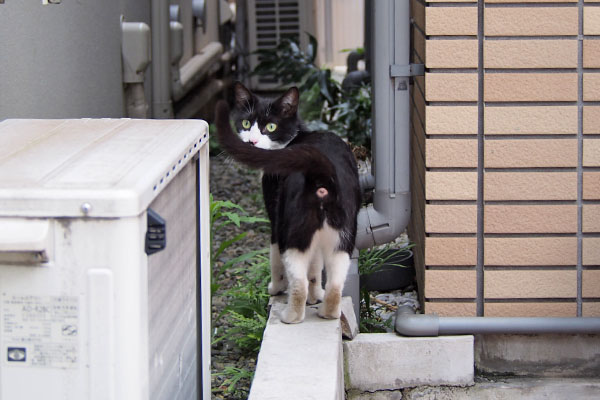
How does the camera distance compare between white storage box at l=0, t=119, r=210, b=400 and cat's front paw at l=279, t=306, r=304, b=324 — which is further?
cat's front paw at l=279, t=306, r=304, b=324

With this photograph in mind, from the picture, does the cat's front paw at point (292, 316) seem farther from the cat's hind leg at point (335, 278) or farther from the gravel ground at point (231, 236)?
the gravel ground at point (231, 236)

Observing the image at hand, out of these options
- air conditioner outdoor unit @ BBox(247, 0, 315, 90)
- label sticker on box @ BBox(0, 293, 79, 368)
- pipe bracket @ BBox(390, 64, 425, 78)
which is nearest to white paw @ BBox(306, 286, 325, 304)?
pipe bracket @ BBox(390, 64, 425, 78)

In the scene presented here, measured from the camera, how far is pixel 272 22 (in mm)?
9930

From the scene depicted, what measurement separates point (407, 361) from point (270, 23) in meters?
7.16

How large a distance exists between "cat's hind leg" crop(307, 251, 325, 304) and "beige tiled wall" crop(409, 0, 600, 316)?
397 mm

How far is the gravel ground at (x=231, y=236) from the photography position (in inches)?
139

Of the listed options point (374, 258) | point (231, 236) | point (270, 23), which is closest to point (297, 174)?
point (374, 258)

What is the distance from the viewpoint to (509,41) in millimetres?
3148

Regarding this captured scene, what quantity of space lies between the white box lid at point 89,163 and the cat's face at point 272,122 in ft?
3.56

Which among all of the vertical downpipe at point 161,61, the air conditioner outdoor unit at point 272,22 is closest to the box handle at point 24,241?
the vertical downpipe at point 161,61

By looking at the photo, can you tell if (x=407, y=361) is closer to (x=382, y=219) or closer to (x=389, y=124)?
(x=382, y=219)

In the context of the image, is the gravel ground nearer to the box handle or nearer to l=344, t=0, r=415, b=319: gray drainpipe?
l=344, t=0, r=415, b=319: gray drainpipe

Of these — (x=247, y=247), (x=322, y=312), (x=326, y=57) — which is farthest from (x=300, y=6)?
(x=322, y=312)

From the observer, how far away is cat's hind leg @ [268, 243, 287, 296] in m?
3.37
